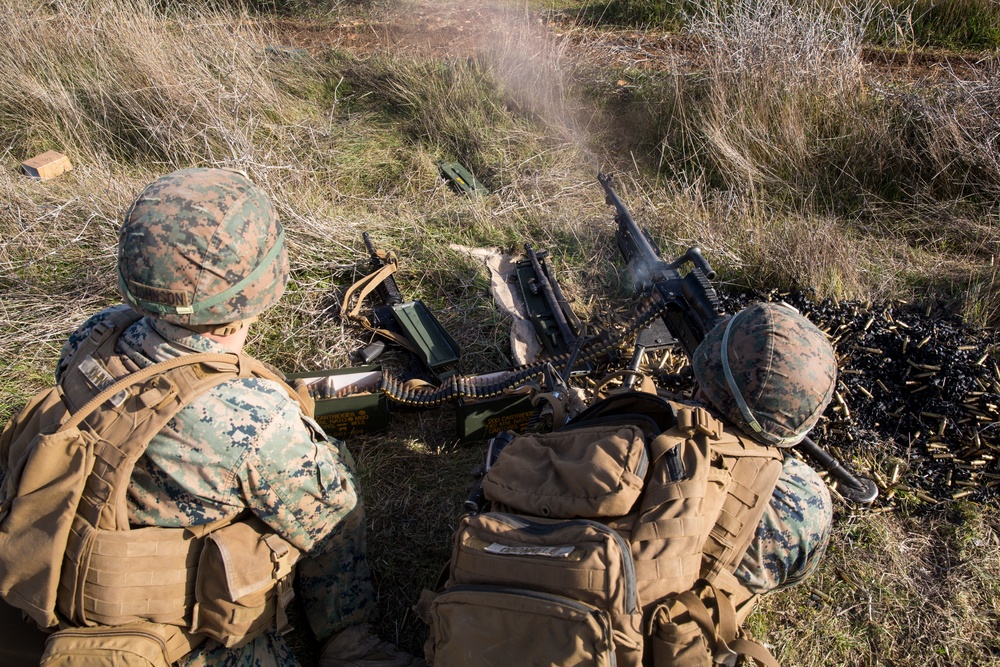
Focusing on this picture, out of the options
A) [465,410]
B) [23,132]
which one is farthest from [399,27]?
[465,410]

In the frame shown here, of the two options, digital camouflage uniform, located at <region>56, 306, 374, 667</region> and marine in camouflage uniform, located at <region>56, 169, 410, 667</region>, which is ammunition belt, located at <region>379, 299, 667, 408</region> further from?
marine in camouflage uniform, located at <region>56, 169, 410, 667</region>

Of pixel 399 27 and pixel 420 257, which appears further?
pixel 399 27

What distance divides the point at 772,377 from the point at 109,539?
8.09 feet

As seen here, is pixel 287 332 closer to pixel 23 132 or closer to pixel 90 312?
pixel 90 312

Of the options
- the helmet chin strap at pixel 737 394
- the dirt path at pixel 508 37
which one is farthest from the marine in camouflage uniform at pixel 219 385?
the dirt path at pixel 508 37

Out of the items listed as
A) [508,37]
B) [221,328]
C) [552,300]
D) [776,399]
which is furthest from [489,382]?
[508,37]

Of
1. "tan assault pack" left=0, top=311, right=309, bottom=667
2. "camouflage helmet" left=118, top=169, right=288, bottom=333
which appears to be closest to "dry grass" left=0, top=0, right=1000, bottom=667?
"tan assault pack" left=0, top=311, right=309, bottom=667

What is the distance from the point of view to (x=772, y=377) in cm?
254

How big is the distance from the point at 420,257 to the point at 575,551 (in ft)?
13.4

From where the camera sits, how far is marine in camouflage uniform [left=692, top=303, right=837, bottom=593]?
2553 mm

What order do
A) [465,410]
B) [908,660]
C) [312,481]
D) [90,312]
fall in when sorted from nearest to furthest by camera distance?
[312,481], [908,660], [465,410], [90,312]

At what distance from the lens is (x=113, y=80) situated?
6.83 meters

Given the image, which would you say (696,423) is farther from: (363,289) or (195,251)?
(363,289)

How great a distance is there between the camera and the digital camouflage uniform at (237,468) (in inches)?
95.5
